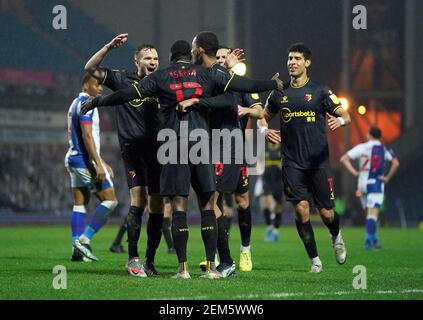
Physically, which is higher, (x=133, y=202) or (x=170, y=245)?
(x=133, y=202)

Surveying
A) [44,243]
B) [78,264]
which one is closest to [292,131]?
[78,264]

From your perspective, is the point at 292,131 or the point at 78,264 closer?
the point at 292,131

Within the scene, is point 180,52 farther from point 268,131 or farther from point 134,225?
point 134,225

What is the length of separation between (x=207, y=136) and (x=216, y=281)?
1.42m

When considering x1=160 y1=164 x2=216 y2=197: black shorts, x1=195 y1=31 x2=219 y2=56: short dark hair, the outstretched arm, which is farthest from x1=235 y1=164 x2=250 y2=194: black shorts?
x1=195 y1=31 x2=219 y2=56: short dark hair

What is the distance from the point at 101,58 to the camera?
10.1 meters

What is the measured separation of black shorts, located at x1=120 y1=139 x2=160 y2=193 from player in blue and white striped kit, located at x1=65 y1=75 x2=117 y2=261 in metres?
2.61

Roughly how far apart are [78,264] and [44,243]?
244 inches

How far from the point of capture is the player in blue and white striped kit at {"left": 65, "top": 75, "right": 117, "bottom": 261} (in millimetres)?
13195

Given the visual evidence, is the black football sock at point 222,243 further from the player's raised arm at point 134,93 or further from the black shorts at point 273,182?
the black shorts at point 273,182

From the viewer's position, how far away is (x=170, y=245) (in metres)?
14.9

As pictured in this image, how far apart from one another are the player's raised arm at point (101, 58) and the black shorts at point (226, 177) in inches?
61.7

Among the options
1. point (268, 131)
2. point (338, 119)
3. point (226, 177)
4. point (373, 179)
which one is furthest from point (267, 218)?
point (226, 177)

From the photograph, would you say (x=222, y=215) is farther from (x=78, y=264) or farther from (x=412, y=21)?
(x=412, y=21)
